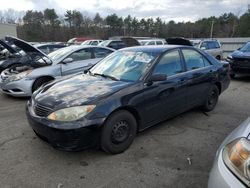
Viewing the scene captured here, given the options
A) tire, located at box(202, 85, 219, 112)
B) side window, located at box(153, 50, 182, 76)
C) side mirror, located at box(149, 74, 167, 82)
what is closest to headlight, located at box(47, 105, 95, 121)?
side mirror, located at box(149, 74, 167, 82)

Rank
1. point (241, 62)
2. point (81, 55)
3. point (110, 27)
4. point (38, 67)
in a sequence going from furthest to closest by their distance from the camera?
1. point (110, 27)
2. point (241, 62)
3. point (81, 55)
4. point (38, 67)

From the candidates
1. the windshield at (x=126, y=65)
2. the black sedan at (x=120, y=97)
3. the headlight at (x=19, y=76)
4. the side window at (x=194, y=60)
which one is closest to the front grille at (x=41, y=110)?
the black sedan at (x=120, y=97)

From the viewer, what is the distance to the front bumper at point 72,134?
299 cm

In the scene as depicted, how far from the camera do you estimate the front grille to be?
317cm

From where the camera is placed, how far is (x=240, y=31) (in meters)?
53.3

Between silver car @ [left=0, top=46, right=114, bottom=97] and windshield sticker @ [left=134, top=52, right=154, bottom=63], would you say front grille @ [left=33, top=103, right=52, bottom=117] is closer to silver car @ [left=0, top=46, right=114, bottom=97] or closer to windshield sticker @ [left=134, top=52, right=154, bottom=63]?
windshield sticker @ [left=134, top=52, right=154, bottom=63]

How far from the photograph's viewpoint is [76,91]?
348cm

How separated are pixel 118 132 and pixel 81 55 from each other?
4294mm

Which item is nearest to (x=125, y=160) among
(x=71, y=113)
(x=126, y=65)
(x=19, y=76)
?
(x=71, y=113)

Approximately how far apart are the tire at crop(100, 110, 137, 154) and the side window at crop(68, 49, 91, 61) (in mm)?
4022

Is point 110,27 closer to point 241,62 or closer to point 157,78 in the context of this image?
point 241,62

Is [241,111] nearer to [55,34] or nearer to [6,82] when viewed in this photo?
[6,82]

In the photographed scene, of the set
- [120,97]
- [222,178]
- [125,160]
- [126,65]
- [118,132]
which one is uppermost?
[126,65]

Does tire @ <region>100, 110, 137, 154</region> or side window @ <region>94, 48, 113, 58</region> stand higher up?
side window @ <region>94, 48, 113, 58</region>
